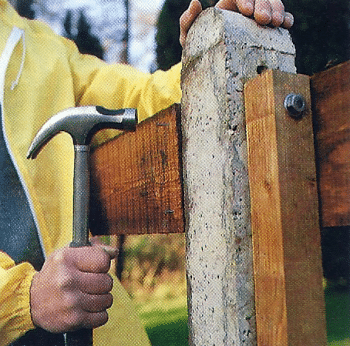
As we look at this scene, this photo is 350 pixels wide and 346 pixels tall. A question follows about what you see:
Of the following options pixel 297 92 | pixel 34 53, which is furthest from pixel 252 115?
pixel 34 53

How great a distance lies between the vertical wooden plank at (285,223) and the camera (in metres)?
0.65

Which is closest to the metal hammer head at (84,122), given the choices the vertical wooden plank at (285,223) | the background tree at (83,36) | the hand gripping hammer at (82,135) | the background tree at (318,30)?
the hand gripping hammer at (82,135)

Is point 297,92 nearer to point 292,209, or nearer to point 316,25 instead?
point 292,209

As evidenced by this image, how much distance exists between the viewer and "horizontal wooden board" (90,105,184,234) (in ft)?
3.09

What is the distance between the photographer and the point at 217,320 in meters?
0.77

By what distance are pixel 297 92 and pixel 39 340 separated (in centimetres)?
105

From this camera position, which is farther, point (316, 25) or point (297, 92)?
point (316, 25)

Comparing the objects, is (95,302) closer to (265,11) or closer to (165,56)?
(265,11)

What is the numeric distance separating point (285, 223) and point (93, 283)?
553mm

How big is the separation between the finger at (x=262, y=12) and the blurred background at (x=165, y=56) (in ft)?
2.35

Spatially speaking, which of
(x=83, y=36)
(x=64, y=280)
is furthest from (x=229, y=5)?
(x=83, y=36)

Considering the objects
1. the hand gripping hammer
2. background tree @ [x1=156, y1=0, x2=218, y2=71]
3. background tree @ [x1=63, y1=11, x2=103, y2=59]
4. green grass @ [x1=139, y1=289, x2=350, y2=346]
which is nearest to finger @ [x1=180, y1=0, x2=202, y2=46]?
the hand gripping hammer

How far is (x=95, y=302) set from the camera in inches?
40.8

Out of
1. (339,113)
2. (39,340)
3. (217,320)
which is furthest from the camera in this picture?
(39,340)
